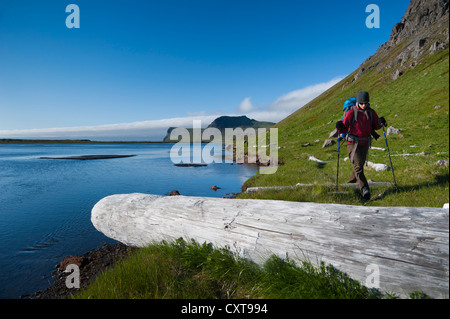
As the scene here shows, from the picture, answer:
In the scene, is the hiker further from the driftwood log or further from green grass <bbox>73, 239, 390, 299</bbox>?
green grass <bbox>73, 239, 390, 299</bbox>

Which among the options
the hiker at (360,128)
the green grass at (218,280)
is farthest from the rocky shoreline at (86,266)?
the hiker at (360,128)

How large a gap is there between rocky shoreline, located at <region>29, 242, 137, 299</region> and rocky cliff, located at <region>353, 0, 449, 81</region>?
69.3 m

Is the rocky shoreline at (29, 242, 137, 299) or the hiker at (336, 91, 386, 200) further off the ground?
the hiker at (336, 91, 386, 200)

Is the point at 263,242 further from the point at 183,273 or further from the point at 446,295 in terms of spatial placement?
the point at 446,295

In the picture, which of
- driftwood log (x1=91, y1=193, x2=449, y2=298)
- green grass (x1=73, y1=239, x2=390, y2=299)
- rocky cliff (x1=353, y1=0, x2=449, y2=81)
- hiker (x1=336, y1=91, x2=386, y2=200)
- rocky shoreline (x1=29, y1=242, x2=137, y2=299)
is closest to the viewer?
driftwood log (x1=91, y1=193, x2=449, y2=298)

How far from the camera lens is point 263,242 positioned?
4.07 meters

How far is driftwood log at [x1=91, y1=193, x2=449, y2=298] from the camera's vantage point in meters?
2.96

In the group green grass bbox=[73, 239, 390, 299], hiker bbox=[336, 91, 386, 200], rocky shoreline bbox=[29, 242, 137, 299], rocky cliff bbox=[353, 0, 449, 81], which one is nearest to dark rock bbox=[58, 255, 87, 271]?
rocky shoreline bbox=[29, 242, 137, 299]

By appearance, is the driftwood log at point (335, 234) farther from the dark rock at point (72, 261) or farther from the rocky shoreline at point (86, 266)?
the dark rock at point (72, 261)

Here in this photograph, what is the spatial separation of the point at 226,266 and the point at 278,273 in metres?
1.08

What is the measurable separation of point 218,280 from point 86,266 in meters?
5.69

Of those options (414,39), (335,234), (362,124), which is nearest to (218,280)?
(335,234)

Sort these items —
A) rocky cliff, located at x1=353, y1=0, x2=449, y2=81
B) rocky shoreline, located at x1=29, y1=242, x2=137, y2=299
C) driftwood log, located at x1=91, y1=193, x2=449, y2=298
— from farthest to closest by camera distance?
rocky cliff, located at x1=353, y1=0, x2=449, y2=81 < rocky shoreline, located at x1=29, y1=242, x2=137, y2=299 < driftwood log, located at x1=91, y1=193, x2=449, y2=298
